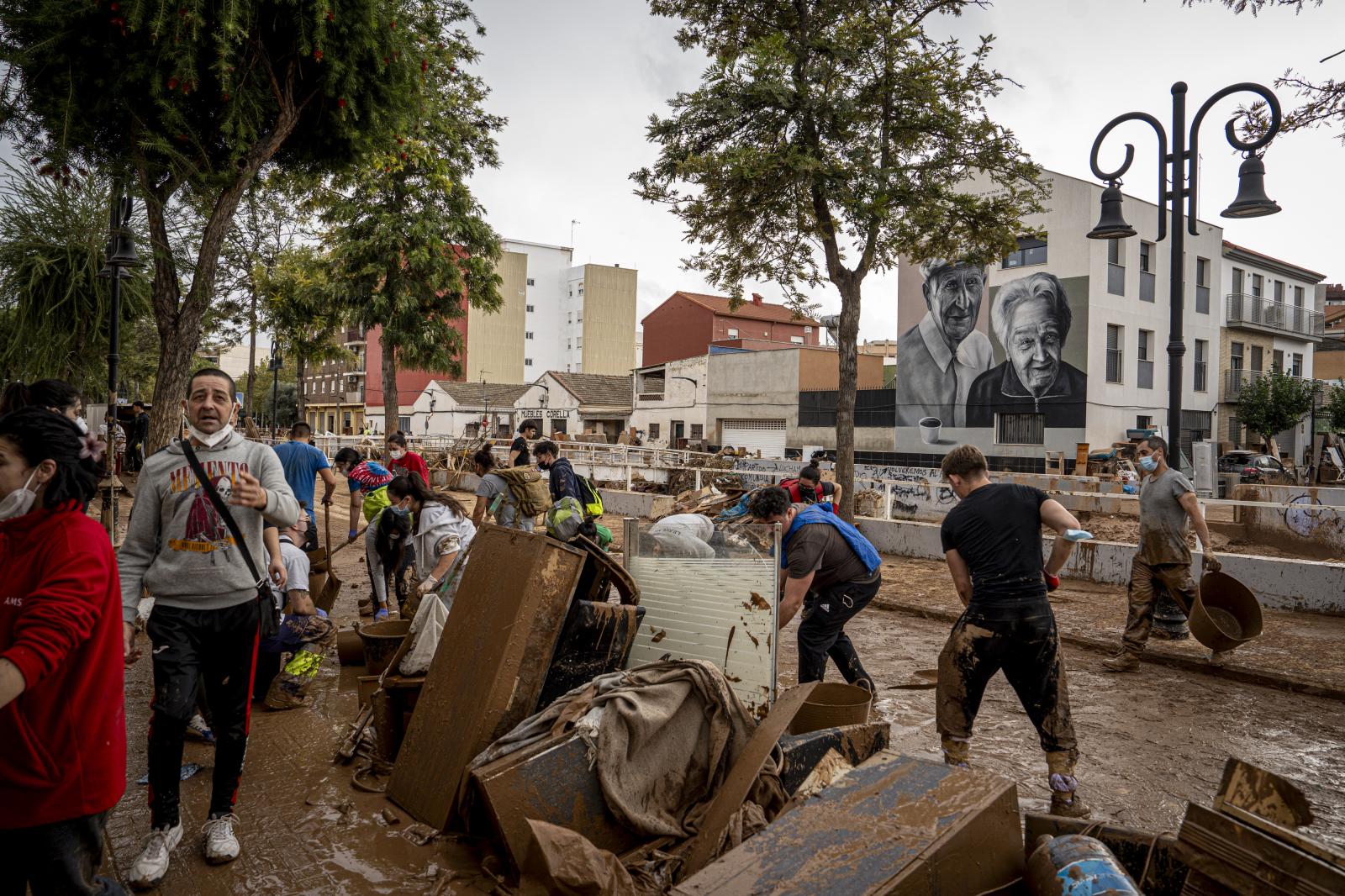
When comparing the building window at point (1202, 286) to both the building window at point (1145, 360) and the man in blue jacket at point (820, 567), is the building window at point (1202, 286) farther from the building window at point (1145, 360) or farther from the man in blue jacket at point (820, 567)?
the man in blue jacket at point (820, 567)

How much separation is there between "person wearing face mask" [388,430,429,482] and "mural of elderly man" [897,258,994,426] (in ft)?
73.2

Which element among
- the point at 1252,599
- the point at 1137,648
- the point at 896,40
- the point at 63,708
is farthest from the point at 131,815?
the point at 896,40

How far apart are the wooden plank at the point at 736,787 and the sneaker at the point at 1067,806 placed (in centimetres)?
149

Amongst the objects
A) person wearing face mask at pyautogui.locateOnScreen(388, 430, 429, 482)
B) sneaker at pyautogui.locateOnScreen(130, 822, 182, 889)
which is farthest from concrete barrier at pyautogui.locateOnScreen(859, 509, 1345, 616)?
sneaker at pyautogui.locateOnScreen(130, 822, 182, 889)

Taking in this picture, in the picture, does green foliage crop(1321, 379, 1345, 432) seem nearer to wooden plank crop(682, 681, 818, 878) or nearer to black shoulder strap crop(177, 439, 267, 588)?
wooden plank crop(682, 681, 818, 878)

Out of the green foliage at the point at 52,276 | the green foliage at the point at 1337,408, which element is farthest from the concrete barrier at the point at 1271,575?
the green foliage at the point at 1337,408

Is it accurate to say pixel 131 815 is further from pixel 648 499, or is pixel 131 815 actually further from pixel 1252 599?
pixel 648 499

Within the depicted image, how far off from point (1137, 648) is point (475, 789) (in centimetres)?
550

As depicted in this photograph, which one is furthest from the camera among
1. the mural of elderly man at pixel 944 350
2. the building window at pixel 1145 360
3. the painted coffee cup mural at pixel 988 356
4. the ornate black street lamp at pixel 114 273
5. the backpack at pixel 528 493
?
the mural of elderly man at pixel 944 350

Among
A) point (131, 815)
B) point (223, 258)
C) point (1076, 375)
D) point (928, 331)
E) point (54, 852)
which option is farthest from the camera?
point (928, 331)

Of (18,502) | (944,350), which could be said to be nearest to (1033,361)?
(944,350)

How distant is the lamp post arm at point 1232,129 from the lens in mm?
7379

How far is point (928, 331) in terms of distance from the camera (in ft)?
100

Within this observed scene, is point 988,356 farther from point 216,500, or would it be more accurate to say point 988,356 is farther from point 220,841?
point 220,841
